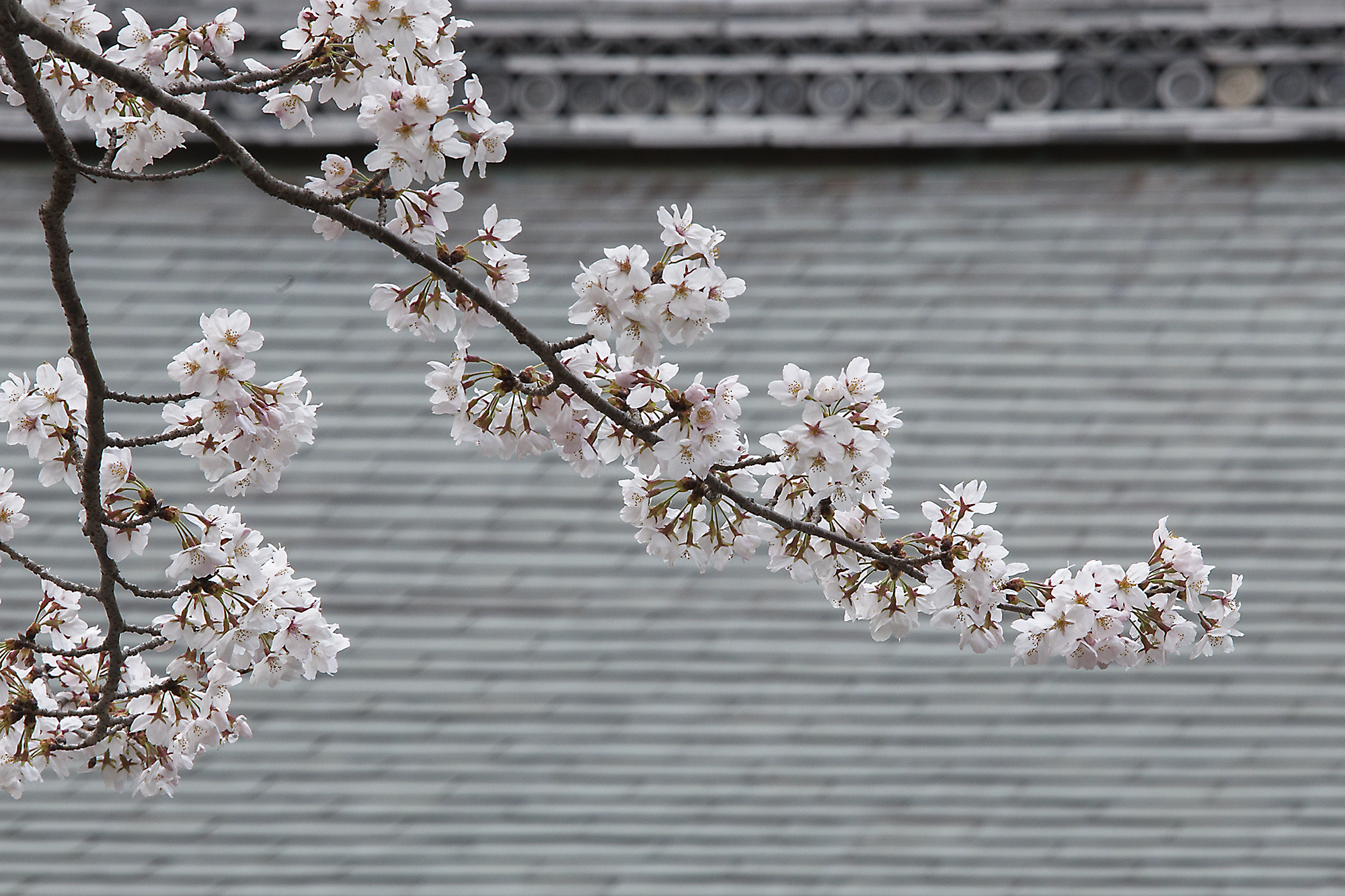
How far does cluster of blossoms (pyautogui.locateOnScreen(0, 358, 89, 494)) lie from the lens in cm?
193

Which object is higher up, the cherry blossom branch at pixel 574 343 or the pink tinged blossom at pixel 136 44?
the pink tinged blossom at pixel 136 44

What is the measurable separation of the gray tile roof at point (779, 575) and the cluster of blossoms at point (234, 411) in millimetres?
3145

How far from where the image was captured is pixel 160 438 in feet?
5.87

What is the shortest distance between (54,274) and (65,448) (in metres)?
0.31

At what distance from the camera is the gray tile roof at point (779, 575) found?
490 centimetres

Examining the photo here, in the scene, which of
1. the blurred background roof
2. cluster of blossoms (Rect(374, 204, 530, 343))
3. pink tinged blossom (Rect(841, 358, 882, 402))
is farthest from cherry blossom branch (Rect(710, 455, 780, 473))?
the blurred background roof

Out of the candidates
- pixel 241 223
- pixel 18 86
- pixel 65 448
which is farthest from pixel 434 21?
pixel 241 223

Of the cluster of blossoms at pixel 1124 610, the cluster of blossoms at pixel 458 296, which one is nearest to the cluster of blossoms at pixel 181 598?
the cluster of blossoms at pixel 458 296

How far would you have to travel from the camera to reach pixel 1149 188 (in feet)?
17.4

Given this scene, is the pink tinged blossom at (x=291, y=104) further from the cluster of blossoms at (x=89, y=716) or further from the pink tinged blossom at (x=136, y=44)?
the cluster of blossoms at (x=89, y=716)

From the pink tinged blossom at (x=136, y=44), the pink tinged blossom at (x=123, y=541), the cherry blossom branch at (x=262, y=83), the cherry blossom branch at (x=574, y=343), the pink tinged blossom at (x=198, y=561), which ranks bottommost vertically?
the pink tinged blossom at (x=198, y=561)

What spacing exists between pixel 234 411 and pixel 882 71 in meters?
4.02

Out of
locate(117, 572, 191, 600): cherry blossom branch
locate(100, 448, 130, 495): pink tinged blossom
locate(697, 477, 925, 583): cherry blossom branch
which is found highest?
locate(100, 448, 130, 495): pink tinged blossom

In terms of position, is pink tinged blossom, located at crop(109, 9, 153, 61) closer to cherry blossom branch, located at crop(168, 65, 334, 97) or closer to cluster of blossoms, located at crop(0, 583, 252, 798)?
cherry blossom branch, located at crop(168, 65, 334, 97)
